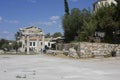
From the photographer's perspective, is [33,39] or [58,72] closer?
[58,72]

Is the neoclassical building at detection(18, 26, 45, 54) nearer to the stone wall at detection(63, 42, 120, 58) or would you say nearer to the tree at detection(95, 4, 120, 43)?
the tree at detection(95, 4, 120, 43)

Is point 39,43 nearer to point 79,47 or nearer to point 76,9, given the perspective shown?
point 76,9

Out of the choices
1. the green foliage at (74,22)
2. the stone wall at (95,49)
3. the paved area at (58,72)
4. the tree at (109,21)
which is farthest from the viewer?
the green foliage at (74,22)

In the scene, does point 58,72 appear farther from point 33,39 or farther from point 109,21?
point 33,39

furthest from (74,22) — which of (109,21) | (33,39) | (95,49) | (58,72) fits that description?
(33,39)

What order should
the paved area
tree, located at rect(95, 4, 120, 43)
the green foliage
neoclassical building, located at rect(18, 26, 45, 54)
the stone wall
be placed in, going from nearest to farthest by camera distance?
the paved area → the stone wall → tree, located at rect(95, 4, 120, 43) → the green foliage → neoclassical building, located at rect(18, 26, 45, 54)

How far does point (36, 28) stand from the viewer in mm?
135000

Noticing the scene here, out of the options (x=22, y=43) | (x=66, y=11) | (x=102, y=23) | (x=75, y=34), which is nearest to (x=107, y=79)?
(x=102, y=23)

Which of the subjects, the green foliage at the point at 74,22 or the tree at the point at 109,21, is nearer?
the tree at the point at 109,21

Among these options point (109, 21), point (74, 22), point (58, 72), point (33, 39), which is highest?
point (74, 22)

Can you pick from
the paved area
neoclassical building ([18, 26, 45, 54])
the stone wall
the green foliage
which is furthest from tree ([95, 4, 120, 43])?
neoclassical building ([18, 26, 45, 54])

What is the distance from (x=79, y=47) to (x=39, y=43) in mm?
87263

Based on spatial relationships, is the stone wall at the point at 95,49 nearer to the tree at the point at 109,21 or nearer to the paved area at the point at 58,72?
the tree at the point at 109,21

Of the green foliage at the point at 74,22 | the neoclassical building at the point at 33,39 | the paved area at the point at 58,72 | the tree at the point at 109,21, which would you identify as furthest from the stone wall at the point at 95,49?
the neoclassical building at the point at 33,39
